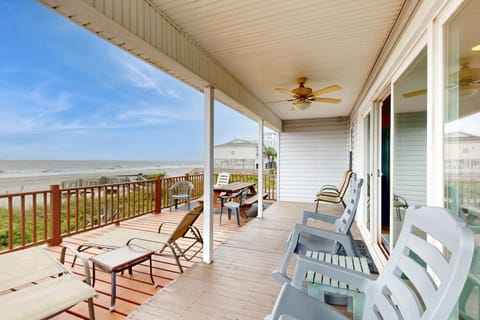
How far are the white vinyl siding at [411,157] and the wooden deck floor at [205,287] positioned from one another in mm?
1552

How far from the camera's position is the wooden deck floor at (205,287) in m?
2.09

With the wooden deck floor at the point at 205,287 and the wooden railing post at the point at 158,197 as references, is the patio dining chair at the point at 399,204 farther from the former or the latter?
the wooden railing post at the point at 158,197

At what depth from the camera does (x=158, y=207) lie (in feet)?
19.5

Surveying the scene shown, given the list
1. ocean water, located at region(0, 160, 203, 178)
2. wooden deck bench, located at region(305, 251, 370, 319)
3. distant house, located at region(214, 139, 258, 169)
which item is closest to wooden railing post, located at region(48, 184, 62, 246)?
wooden deck bench, located at region(305, 251, 370, 319)

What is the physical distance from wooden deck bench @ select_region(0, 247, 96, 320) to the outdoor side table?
11.8 inches

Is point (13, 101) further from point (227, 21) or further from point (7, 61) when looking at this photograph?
point (227, 21)

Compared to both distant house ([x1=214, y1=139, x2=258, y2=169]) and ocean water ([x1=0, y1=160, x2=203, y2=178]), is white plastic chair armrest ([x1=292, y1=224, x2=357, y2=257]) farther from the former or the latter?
distant house ([x1=214, y1=139, x2=258, y2=169])

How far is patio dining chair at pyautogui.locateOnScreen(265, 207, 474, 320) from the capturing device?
69 centimetres

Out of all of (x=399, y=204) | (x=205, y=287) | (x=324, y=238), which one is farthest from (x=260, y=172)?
(x=399, y=204)

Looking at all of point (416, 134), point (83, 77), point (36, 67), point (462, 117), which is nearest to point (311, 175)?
point (416, 134)

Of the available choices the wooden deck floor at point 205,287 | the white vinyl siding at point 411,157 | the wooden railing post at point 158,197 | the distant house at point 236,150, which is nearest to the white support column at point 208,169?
the wooden deck floor at point 205,287

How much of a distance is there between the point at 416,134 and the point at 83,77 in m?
22.1

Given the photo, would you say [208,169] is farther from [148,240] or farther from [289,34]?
[289,34]

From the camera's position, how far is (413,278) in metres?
0.99
